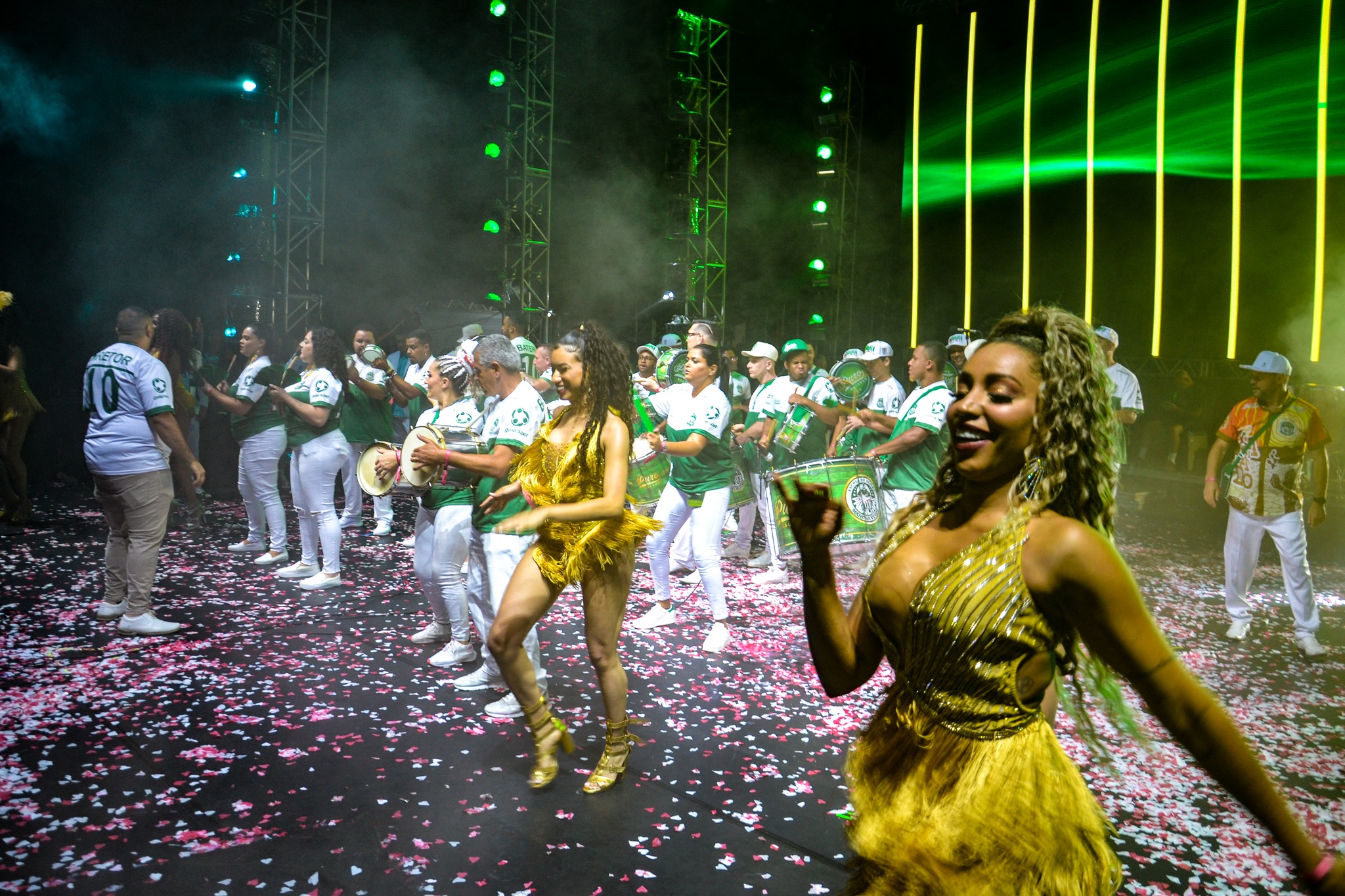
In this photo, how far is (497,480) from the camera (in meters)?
4.78

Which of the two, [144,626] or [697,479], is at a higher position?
[697,479]

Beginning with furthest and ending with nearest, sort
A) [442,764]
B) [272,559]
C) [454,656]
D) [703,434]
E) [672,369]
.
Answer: [672,369] → [272,559] → [703,434] → [454,656] → [442,764]

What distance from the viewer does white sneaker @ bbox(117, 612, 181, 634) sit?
5.67 metres

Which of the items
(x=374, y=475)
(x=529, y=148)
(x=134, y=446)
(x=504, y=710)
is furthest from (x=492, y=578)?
(x=529, y=148)

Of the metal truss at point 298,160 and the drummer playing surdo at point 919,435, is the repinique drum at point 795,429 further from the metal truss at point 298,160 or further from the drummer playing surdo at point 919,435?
the metal truss at point 298,160

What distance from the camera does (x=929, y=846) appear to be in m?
1.55

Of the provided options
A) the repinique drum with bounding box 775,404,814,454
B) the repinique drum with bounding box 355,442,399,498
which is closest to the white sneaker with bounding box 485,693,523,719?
the repinique drum with bounding box 355,442,399,498

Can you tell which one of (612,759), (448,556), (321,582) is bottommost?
(612,759)

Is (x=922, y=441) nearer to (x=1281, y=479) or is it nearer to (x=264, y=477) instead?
(x=1281, y=479)

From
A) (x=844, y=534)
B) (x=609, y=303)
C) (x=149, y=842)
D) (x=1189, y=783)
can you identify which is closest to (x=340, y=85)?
(x=609, y=303)

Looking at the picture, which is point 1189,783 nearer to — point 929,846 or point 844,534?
point 844,534

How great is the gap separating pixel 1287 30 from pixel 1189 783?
33.8 ft

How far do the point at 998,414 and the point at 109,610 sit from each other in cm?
630

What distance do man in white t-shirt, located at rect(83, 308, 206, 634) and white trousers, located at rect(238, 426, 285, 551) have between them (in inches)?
66.1
